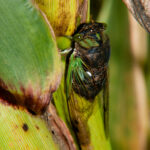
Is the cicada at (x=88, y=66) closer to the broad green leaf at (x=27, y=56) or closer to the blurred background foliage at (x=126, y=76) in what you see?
the broad green leaf at (x=27, y=56)

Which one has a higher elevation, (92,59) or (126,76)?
(92,59)

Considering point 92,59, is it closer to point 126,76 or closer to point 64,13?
point 64,13

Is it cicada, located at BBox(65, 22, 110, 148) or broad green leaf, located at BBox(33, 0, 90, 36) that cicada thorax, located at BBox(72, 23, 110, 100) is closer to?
cicada, located at BBox(65, 22, 110, 148)

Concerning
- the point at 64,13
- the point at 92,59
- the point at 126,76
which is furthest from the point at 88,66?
the point at 126,76

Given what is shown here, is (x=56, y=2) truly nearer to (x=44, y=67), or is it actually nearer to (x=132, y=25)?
(x=44, y=67)

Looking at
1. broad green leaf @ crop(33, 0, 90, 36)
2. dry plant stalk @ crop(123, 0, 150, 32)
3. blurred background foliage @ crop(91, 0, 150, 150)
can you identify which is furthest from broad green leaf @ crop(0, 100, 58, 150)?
blurred background foliage @ crop(91, 0, 150, 150)

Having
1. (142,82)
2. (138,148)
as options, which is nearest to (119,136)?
(138,148)
